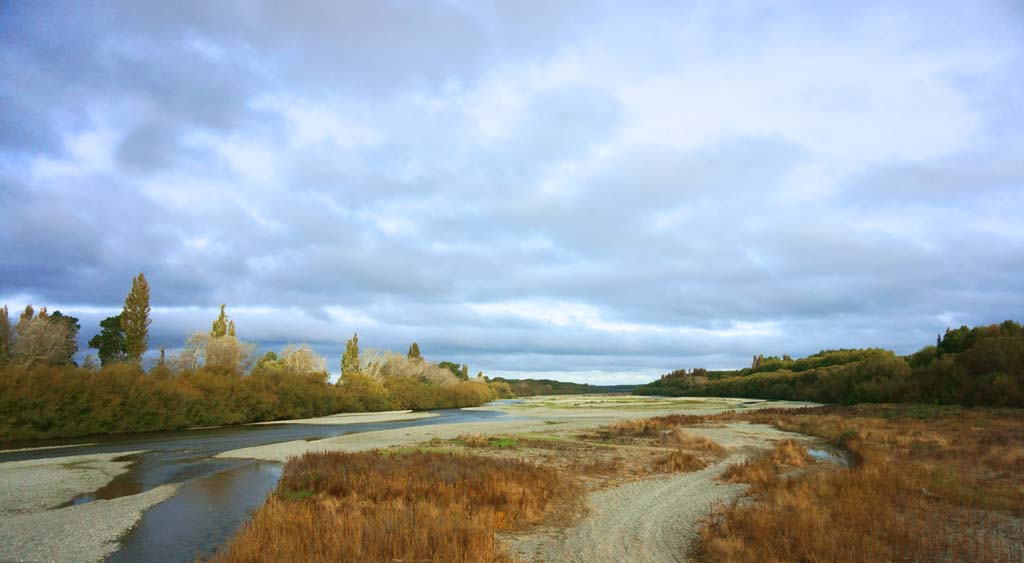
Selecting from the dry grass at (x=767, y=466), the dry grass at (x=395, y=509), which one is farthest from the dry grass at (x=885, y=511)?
the dry grass at (x=395, y=509)

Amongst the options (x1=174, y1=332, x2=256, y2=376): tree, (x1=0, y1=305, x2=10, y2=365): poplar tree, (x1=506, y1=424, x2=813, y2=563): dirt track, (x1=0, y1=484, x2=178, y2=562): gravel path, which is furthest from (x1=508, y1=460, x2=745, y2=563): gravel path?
(x1=174, y1=332, x2=256, y2=376): tree

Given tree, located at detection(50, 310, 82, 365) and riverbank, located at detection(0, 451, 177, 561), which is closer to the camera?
riverbank, located at detection(0, 451, 177, 561)

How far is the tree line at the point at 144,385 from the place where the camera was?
120 ft

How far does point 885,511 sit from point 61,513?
2149 cm

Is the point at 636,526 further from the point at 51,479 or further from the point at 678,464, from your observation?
the point at 51,479

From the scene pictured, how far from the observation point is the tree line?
3647 cm

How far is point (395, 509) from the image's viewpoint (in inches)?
472

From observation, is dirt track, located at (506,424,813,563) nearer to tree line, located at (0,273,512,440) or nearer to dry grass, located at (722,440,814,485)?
dry grass, located at (722,440,814,485)

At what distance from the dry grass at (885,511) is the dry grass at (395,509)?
4.63 metres

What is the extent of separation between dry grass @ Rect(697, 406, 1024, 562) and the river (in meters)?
11.4

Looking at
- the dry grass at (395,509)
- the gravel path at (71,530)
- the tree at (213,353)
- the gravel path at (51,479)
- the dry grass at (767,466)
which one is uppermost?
the tree at (213,353)

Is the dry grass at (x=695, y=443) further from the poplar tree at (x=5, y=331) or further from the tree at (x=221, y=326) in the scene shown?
the tree at (x=221, y=326)

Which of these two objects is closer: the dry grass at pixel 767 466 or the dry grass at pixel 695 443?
the dry grass at pixel 767 466

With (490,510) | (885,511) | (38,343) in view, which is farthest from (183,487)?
(38,343)
